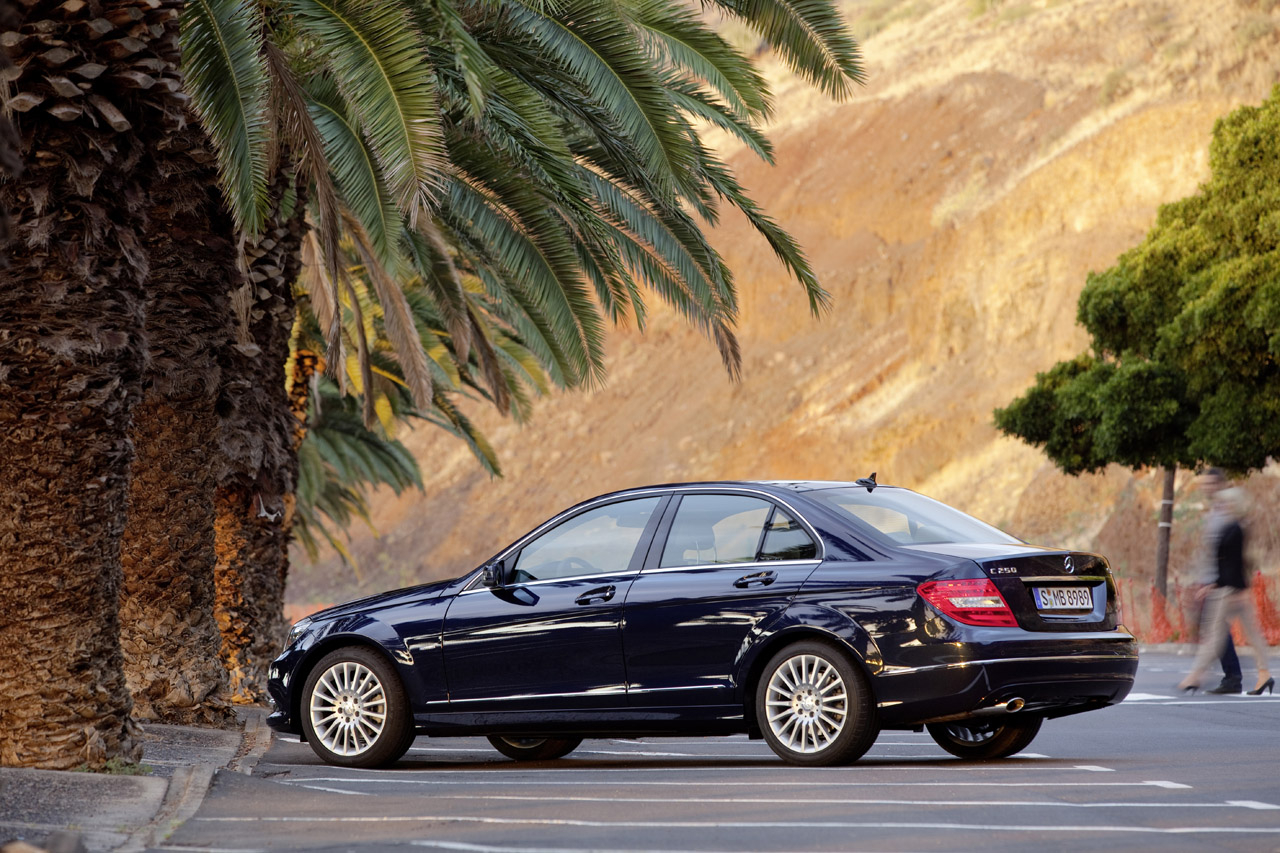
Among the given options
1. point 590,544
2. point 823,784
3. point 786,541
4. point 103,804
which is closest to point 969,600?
point 786,541

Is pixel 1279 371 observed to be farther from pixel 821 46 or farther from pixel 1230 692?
pixel 821 46

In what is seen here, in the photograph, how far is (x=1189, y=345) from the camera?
29.0m

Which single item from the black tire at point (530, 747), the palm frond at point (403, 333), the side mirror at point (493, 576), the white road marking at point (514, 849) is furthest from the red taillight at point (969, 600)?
the palm frond at point (403, 333)

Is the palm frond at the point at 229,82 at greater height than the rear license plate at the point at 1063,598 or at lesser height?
greater

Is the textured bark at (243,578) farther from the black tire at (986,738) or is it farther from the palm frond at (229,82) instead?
the black tire at (986,738)

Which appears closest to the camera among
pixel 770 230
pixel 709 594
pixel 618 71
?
pixel 709 594

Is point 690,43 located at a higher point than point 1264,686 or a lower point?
higher

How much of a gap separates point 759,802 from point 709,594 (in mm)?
1751

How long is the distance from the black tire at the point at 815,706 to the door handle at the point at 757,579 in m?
0.39

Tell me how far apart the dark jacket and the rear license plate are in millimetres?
6014

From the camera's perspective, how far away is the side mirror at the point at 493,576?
31.4ft

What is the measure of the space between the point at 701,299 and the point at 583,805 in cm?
793

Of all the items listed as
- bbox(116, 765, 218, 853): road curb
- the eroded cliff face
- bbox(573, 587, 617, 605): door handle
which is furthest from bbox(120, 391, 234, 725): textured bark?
the eroded cliff face

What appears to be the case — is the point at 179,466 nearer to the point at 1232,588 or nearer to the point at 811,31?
the point at 811,31
